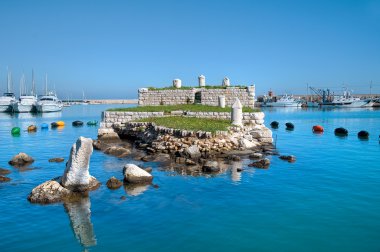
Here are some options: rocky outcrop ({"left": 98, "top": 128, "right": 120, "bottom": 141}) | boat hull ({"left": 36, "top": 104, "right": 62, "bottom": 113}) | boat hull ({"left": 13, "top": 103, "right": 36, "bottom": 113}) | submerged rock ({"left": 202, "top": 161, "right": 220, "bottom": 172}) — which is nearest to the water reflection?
submerged rock ({"left": 202, "top": 161, "right": 220, "bottom": 172})

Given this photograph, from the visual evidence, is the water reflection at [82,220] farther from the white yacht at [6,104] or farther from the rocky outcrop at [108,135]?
the white yacht at [6,104]

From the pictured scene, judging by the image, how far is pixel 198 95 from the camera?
119 ft

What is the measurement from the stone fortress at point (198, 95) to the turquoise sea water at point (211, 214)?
1811 cm

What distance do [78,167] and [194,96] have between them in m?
24.0

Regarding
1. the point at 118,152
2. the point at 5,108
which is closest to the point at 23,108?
the point at 5,108

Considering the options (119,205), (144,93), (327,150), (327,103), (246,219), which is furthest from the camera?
(327,103)

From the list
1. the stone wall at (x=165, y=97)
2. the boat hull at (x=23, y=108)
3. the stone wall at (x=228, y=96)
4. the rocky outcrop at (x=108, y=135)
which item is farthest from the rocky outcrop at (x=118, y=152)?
the boat hull at (x=23, y=108)

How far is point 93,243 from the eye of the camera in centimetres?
862

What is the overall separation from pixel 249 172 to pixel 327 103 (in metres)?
101

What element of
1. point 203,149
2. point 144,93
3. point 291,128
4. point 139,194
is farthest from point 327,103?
point 139,194

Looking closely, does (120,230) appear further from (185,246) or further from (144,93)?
(144,93)

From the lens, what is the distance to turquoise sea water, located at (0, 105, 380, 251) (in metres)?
8.69

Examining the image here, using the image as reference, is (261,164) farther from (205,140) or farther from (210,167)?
(205,140)

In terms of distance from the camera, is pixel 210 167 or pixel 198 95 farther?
pixel 198 95
